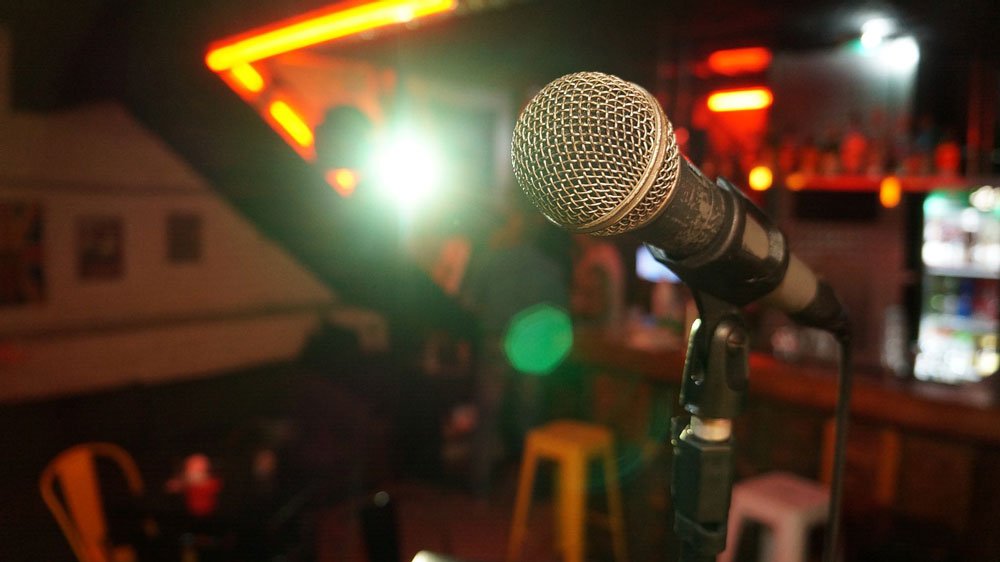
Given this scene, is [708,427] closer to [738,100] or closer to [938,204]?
[938,204]

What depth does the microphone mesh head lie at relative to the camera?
2.20 feet

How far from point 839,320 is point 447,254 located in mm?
4794

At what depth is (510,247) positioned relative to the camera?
16.4ft

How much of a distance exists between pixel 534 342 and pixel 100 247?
10.4ft

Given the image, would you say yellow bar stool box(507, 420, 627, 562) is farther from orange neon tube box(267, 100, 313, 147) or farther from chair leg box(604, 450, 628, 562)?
orange neon tube box(267, 100, 313, 147)

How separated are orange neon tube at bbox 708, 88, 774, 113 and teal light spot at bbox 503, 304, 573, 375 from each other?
1931 millimetres

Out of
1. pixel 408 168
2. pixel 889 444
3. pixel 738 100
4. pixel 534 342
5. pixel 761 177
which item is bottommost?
pixel 889 444

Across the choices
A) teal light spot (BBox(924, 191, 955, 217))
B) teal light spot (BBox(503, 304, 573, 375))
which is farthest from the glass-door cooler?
teal light spot (BBox(503, 304, 573, 375))

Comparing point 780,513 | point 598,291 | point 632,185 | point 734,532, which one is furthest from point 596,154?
point 598,291

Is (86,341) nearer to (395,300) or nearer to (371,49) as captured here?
(395,300)

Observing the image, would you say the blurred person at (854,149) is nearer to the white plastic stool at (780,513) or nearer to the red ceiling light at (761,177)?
the red ceiling light at (761,177)

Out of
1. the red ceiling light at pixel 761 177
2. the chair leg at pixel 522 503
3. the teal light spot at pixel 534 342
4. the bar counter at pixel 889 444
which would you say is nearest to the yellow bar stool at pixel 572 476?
the chair leg at pixel 522 503

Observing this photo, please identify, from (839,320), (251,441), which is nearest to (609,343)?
(251,441)

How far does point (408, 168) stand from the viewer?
580cm
